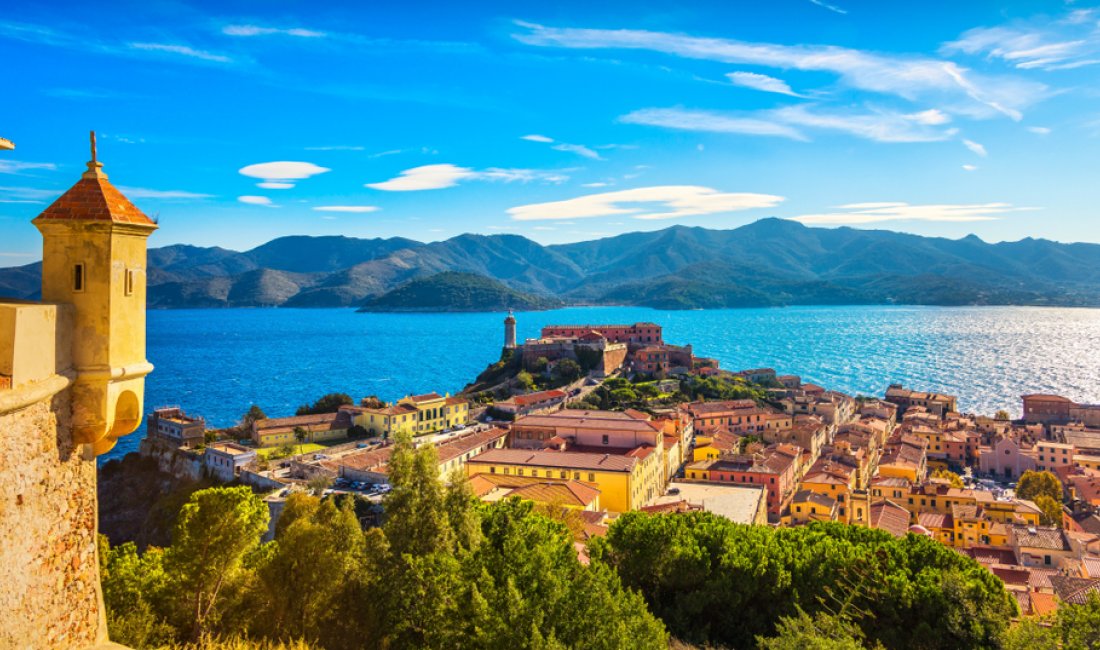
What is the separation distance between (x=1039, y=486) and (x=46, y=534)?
2175 inches

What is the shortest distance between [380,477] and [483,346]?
96.7 metres

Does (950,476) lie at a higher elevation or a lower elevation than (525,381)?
lower

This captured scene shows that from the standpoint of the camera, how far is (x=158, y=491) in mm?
41688

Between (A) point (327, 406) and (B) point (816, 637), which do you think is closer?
(B) point (816, 637)

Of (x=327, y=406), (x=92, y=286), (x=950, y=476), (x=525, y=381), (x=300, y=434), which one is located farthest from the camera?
(x=525, y=381)

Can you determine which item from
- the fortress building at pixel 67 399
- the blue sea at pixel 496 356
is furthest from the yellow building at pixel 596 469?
the blue sea at pixel 496 356

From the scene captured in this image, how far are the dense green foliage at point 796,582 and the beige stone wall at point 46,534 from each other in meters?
12.4

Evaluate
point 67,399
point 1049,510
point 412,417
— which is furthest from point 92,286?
point 1049,510

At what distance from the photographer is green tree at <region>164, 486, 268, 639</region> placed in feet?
44.5

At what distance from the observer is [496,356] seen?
389 feet

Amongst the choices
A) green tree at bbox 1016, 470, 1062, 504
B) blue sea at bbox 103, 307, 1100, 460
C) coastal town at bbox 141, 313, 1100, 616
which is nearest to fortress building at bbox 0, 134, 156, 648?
coastal town at bbox 141, 313, 1100, 616

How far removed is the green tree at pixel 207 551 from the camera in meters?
13.6

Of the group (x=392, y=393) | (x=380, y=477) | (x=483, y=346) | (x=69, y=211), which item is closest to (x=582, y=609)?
(x=69, y=211)

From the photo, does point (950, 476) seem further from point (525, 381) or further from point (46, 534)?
point (46, 534)
